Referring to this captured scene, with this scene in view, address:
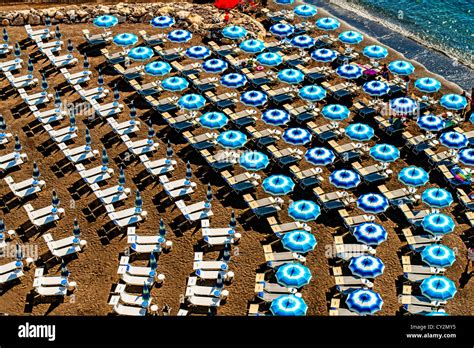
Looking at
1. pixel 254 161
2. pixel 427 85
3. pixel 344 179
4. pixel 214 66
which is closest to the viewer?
pixel 344 179

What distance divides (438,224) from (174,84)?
16.5 m

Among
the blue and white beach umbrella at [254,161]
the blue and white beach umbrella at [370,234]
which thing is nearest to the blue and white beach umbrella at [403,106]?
the blue and white beach umbrella at [254,161]

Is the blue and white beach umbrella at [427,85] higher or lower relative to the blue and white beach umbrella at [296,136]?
higher

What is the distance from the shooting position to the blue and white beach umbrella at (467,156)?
121 feet

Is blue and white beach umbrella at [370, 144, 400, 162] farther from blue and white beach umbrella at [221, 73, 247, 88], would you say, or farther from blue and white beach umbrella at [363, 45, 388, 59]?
blue and white beach umbrella at [363, 45, 388, 59]

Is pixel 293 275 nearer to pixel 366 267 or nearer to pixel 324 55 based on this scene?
pixel 366 267

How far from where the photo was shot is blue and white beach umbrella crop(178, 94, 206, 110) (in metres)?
40.0

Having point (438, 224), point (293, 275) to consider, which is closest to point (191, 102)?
point (293, 275)

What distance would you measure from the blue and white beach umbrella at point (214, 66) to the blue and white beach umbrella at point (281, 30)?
572cm

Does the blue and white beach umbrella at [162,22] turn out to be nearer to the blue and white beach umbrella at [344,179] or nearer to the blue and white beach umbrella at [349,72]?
the blue and white beach umbrella at [349,72]

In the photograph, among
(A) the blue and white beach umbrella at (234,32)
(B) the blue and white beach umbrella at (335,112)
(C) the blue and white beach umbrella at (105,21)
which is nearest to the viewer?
(B) the blue and white beach umbrella at (335,112)

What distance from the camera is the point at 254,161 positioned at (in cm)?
3619
